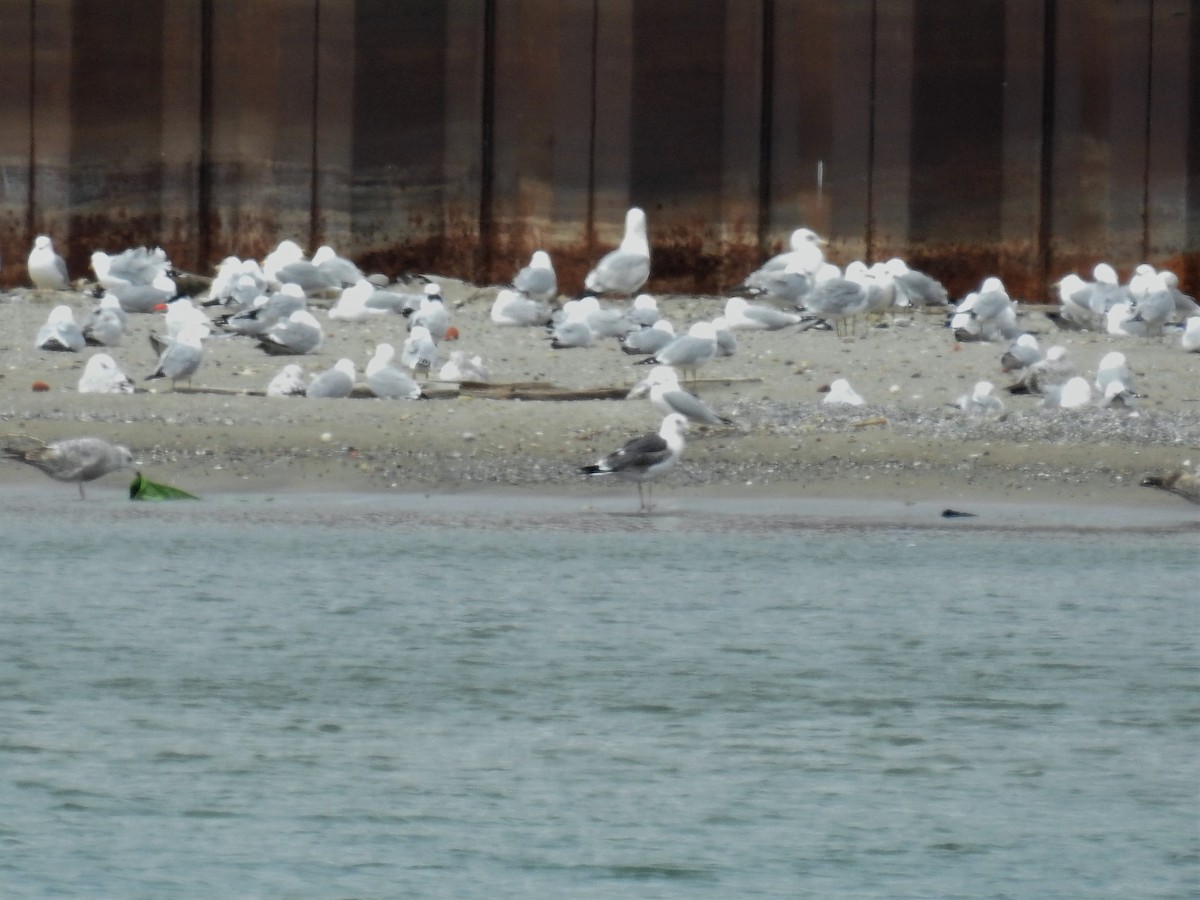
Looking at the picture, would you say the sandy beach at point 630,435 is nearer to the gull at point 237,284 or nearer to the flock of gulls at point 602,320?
the flock of gulls at point 602,320

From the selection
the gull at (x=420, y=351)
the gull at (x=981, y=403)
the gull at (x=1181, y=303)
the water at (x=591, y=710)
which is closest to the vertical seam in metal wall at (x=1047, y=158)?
the gull at (x=1181, y=303)

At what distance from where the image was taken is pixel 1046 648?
288 inches

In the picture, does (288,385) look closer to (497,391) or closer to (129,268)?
(497,391)

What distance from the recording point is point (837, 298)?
14.2 m

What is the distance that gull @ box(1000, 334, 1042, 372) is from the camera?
42.8 feet

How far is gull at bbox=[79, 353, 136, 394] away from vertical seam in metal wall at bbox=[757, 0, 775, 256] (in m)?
6.02

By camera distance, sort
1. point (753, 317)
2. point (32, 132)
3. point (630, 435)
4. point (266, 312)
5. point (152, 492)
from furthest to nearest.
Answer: point (32, 132), point (753, 317), point (266, 312), point (630, 435), point (152, 492)

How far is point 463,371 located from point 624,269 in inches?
124

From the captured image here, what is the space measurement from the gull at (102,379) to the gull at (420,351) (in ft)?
5.26

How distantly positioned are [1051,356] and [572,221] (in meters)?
4.88

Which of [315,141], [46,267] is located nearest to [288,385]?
[46,267]

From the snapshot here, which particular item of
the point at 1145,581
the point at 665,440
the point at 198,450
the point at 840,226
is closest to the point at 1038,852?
the point at 1145,581

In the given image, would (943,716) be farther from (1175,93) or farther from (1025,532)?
(1175,93)

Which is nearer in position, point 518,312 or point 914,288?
point 518,312
